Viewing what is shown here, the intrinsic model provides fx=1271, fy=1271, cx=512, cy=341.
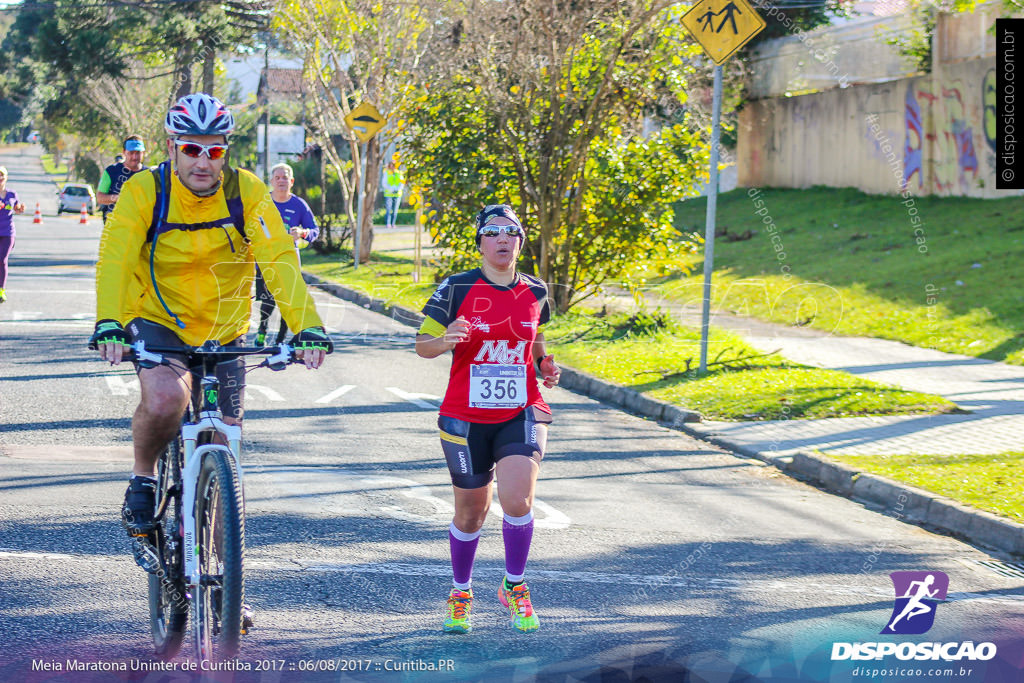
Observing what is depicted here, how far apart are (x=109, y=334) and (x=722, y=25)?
29.5 ft

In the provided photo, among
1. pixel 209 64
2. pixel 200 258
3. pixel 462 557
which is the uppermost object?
pixel 209 64

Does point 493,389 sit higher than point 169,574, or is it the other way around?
point 493,389

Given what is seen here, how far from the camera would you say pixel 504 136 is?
1673 centimetres

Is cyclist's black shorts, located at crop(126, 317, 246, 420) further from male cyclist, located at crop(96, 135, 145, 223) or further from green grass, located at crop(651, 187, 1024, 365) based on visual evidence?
green grass, located at crop(651, 187, 1024, 365)

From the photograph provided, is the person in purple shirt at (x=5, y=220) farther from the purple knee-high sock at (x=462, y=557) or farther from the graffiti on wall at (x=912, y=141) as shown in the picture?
the graffiti on wall at (x=912, y=141)

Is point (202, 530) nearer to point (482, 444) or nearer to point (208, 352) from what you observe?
point (208, 352)

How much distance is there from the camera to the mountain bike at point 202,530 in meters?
4.36

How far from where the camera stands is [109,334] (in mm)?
4477

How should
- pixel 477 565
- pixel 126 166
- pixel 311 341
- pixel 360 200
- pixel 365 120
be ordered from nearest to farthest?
pixel 311 341
pixel 477 565
pixel 126 166
pixel 365 120
pixel 360 200

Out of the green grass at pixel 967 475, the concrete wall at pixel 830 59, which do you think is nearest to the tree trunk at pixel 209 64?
the concrete wall at pixel 830 59

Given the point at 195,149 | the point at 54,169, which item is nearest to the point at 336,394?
the point at 195,149

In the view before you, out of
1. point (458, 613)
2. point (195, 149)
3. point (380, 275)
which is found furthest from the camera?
point (380, 275)

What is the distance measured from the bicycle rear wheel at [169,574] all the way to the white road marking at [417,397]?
6.36m

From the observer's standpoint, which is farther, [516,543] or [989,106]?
[989,106]
